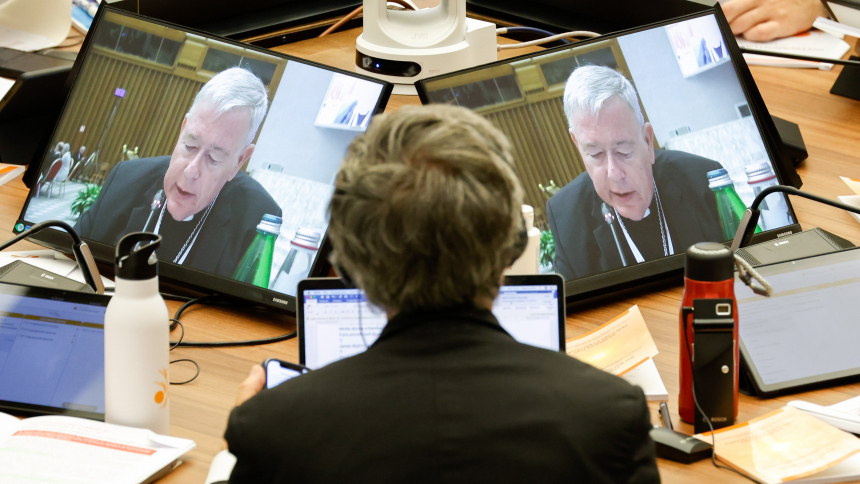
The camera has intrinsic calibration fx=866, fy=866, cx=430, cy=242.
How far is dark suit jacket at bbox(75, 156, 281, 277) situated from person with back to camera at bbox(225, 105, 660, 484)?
2.30 ft

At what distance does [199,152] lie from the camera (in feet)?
4.73

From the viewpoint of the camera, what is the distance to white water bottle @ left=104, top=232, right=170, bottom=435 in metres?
0.99

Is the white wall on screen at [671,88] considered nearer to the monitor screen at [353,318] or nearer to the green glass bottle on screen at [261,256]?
the monitor screen at [353,318]

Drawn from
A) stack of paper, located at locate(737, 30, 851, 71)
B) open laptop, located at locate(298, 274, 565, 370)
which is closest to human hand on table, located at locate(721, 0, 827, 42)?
stack of paper, located at locate(737, 30, 851, 71)

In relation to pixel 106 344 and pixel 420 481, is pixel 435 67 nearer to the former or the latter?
pixel 106 344

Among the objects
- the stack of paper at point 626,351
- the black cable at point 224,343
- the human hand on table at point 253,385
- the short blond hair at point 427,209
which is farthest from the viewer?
the black cable at point 224,343

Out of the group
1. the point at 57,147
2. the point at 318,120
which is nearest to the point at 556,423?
the point at 318,120

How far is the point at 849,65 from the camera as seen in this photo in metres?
2.12

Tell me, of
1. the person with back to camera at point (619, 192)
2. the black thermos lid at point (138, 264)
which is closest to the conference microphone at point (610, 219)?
the person with back to camera at point (619, 192)

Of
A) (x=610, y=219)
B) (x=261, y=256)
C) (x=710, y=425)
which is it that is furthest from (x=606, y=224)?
(x=261, y=256)

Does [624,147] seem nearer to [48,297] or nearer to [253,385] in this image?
[253,385]

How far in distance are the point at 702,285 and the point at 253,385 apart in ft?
1.80

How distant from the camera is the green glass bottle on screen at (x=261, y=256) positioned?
1.35 meters

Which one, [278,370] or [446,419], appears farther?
[278,370]
